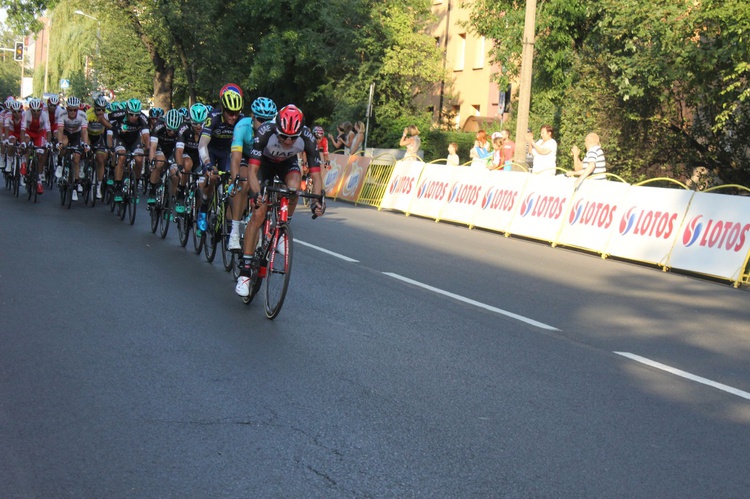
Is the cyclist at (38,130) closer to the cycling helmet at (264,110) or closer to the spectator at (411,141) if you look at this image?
the spectator at (411,141)

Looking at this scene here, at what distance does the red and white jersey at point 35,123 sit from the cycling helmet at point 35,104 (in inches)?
7.5

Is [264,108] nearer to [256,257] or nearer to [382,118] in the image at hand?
[256,257]

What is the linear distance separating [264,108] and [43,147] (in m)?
10.2

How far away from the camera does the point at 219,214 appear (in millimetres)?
11172

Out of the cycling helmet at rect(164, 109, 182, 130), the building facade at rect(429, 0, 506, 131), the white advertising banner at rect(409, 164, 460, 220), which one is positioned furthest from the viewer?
the building facade at rect(429, 0, 506, 131)

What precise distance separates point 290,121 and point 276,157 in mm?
678

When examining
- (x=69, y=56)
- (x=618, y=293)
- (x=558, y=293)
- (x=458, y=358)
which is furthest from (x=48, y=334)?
(x=69, y=56)

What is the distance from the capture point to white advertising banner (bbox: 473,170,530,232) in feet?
60.5

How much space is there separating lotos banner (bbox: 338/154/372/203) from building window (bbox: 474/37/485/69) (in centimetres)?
1879

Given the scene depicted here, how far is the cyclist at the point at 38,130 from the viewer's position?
18.2 meters

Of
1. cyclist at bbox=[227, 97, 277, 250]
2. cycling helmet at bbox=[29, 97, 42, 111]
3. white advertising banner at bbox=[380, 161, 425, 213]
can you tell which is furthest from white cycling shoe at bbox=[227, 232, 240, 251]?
white advertising banner at bbox=[380, 161, 425, 213]

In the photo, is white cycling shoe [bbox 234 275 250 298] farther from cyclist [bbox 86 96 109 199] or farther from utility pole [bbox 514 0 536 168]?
utility pole [bbox 514 0 536 168]

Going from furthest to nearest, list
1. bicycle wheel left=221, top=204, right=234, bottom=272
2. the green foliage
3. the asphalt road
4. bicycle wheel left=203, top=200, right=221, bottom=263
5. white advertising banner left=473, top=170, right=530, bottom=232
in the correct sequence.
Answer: white advertising banner left=473, top=170, right=530, bottom=232, the green foliage, bicycle wheel left=203, top=200, right=221, bottom=263, bicycle wheel left=221, top=204, right=234, bottom=272, the asphalt road

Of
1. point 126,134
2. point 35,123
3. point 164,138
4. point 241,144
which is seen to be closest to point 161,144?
point 164,138
